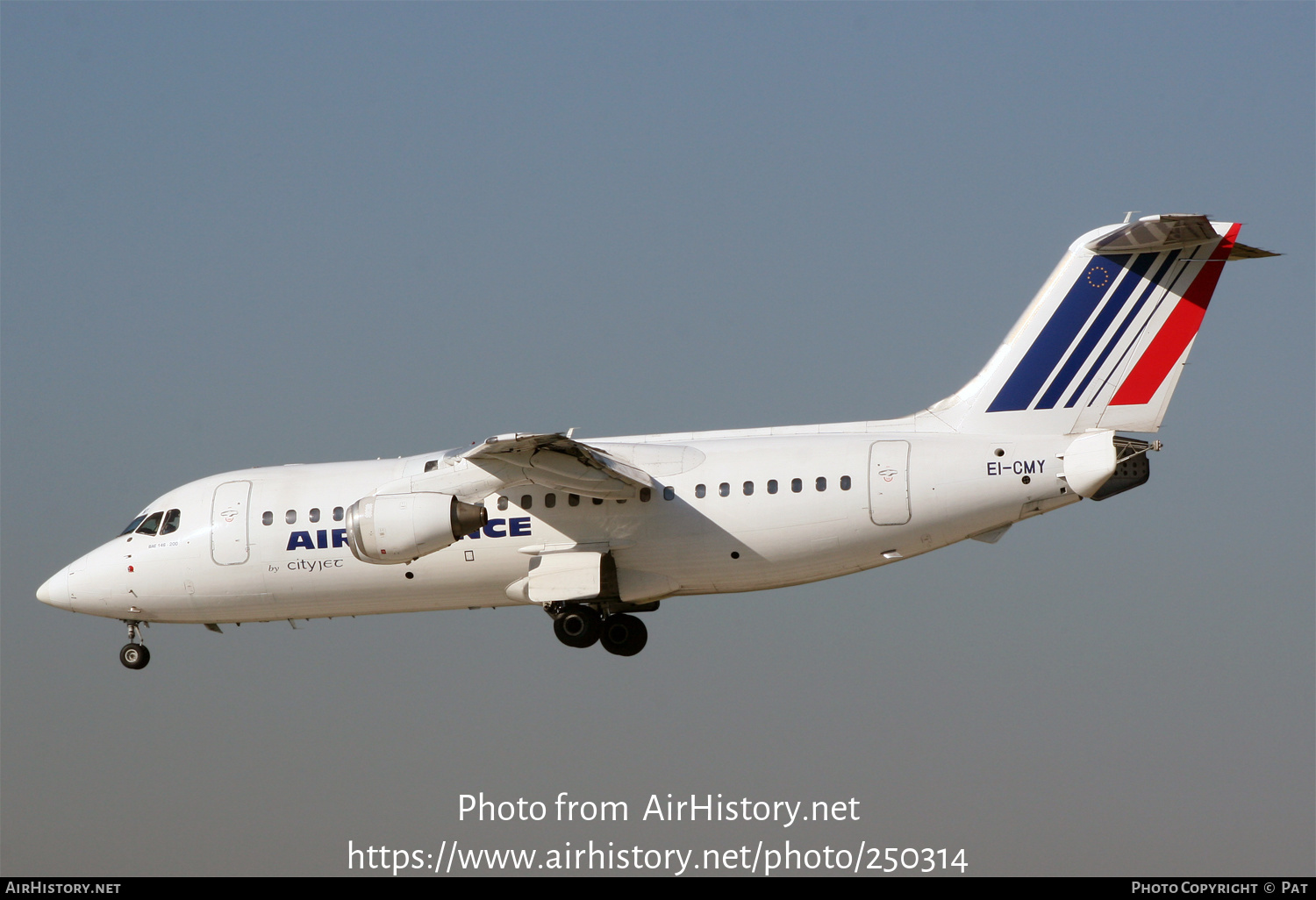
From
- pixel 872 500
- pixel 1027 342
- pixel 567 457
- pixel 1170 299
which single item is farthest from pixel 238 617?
pixel 1170 299

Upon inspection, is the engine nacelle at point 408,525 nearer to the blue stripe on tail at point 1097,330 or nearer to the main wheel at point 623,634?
the main wheel at point 623,634

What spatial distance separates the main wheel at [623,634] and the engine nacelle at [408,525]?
2.55 meters

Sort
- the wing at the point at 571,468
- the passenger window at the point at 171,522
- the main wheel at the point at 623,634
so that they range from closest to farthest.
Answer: the wing at the point at 571,468 < the main wheel at the point at 623,634 < the passenger window at the point at 171,522

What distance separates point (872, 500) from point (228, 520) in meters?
8.45

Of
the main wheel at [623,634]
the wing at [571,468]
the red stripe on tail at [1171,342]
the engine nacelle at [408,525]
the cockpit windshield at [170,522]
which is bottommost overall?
the main wheel at [623,634]

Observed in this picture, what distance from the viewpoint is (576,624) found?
21.9m

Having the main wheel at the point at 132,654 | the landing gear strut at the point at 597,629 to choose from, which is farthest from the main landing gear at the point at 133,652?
the landing gear strut at the point at 597,629

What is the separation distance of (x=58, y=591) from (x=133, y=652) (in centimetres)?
130

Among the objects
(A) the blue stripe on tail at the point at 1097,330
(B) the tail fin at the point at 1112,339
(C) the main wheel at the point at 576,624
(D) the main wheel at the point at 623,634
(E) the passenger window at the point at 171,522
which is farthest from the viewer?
(E) the passenger window at the point at 171,522

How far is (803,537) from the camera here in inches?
807

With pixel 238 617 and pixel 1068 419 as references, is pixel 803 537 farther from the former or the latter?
pixel 238 617

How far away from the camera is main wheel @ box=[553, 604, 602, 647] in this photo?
71.7ft

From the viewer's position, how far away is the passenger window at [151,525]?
2327cm

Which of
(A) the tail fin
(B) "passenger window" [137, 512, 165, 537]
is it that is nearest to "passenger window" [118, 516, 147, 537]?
(B) "passenger window" [137, 512, 165, 537]
